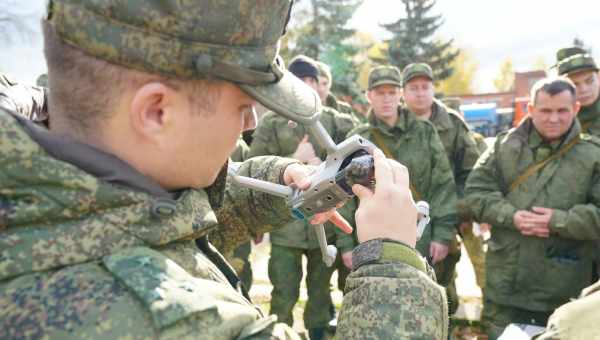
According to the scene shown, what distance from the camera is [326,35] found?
21891mm

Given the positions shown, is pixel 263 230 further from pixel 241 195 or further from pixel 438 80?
pixel 438 80

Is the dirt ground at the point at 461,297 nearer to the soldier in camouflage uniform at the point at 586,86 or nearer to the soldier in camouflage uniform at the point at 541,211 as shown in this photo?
the soldier in camouflage uniform at the point at 541,211

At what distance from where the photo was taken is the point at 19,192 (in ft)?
3.57

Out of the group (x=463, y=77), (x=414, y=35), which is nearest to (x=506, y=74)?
(x=463, y=77)

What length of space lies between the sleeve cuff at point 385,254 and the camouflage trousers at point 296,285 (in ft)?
11.5

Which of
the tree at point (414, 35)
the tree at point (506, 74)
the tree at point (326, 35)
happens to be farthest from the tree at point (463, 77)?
the tree at point (326, 35)

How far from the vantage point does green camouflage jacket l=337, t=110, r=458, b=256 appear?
4543 millimetres

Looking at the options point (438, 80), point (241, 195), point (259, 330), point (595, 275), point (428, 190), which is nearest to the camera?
point (259, 330)

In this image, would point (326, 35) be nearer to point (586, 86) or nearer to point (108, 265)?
point (586, 86)

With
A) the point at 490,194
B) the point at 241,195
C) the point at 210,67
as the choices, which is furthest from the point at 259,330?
the point at 490,194

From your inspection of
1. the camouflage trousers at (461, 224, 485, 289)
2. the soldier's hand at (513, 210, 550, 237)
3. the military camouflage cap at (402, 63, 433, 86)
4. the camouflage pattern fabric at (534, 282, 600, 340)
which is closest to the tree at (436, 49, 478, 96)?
the military camouflage cap at (402, 63, 433, 86)

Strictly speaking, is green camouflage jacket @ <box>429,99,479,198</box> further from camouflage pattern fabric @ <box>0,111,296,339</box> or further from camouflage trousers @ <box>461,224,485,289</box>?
camouflage pattern fabric @ <box>0,111,296,339</box>

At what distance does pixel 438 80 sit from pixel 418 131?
25.0 metres

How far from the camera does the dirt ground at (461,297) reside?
5.12 metres
